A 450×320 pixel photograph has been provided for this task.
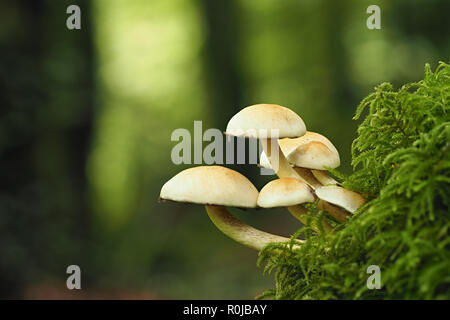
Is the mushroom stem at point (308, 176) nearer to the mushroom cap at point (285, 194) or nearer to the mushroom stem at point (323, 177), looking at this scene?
the mushroom stem at point (323, 177)

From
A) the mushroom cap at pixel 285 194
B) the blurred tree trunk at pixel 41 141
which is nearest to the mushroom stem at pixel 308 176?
the mushroom cap at pixel 285 194

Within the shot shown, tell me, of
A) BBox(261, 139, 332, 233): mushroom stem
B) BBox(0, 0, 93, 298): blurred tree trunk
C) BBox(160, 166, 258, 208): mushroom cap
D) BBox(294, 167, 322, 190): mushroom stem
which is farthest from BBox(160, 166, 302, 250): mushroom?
BBox(0, 0, 93, 298): blurred tree trunk

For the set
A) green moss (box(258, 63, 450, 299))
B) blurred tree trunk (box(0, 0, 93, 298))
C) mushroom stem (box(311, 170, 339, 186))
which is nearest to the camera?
green moss (box(258, 63, 450, 299))

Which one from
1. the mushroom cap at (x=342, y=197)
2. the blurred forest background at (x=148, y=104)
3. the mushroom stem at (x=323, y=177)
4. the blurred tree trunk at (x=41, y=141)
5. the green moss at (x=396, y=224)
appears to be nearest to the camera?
the green moss at (x=396, y=224)

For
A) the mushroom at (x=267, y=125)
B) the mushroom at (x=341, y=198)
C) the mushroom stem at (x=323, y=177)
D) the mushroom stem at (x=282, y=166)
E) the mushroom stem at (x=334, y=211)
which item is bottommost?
the mushroom stem at (x=334, y=211)

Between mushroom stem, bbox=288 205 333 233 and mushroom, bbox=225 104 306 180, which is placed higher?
mushroom, bbox=225 104 306 180

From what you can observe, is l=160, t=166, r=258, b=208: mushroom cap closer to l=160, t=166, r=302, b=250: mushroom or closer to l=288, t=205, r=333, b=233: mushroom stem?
l=160, t=166, r=302, b=250: mushroom

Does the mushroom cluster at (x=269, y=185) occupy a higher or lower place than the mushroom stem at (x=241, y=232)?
higher
